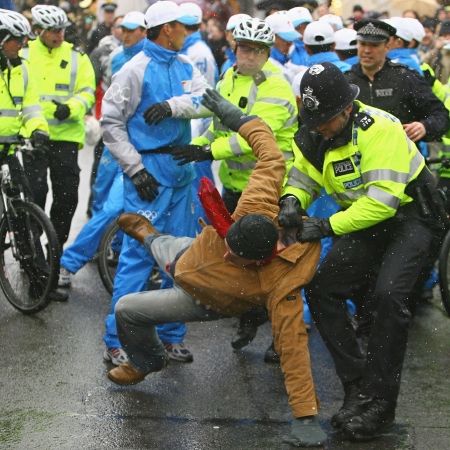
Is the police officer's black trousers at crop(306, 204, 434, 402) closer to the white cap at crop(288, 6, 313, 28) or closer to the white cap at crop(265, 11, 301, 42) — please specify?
the white cap at crop(265, 11, 301, 42)

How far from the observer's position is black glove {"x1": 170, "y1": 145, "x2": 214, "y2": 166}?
6645 mm

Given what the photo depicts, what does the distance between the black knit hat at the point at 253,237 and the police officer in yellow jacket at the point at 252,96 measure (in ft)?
5.25

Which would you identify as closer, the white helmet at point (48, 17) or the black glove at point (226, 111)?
the black glove at point (226, 111)

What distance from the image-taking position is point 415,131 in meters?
7.09

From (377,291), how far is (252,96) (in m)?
2.02

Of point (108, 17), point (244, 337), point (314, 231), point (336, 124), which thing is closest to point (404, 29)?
point (244, 337)

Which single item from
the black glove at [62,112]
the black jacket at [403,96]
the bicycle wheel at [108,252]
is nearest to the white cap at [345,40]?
the black jacket at [403,96]

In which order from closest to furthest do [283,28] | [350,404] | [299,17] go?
[350,404], [283,28], [299,17]

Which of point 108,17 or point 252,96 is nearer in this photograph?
point 252,96

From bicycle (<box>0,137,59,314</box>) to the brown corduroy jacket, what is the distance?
248 centimetres

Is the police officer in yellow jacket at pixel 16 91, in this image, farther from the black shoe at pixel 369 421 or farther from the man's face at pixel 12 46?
the black shoe at pixel 369 421

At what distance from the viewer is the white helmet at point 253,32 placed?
6969mm

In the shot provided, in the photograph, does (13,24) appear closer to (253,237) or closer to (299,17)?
(253,237)

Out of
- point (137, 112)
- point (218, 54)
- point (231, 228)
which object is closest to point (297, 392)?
point (231, 228)
